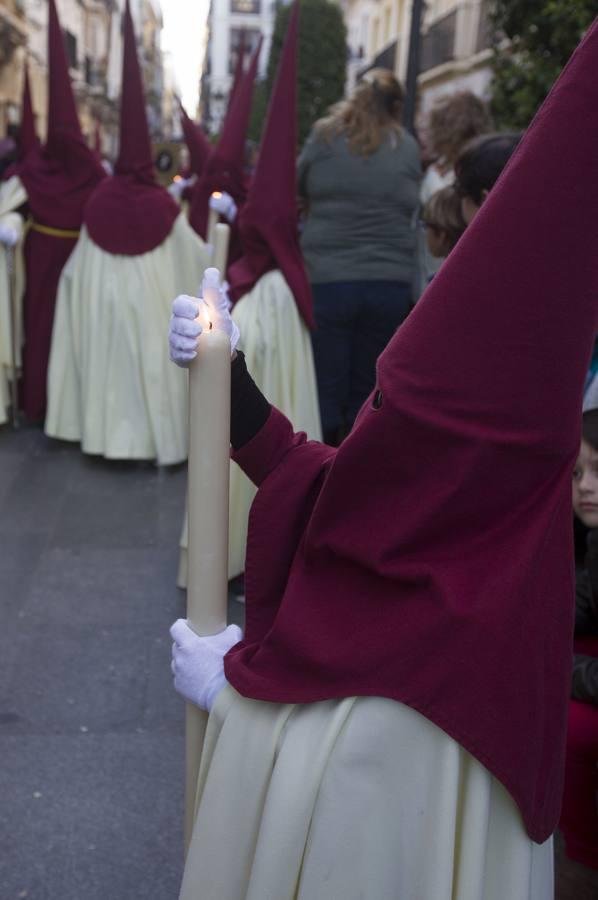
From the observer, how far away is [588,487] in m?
2.32

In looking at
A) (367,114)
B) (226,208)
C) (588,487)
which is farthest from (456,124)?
(588,487)

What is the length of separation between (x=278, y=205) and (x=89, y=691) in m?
1.72

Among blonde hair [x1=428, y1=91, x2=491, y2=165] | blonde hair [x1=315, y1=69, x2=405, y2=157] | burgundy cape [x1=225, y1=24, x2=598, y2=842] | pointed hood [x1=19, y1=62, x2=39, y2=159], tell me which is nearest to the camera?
burgundy cape [x1=225, y1=24, x2=598, y2=842]

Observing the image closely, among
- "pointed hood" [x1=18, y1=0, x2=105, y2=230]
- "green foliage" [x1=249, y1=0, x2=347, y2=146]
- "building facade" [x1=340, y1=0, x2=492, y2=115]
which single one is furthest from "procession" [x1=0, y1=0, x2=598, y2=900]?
"green foliage" [x1=249, y1=0, x2=347, y2=146]

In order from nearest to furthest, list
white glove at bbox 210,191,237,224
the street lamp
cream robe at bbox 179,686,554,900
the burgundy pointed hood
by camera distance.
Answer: cream robe at bbox 179,686,554,900 → white glove at bbox 210,191,237,224 → the burgundy pointed hood → the street lamp

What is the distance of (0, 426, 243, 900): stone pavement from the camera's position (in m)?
2.44

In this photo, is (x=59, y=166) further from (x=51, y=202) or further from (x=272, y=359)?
(x=272, y=359)

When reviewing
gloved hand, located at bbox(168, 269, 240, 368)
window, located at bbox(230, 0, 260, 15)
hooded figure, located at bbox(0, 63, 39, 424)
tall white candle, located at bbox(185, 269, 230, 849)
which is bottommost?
hooded figure, located at bbox(0, 63, 39, 424)

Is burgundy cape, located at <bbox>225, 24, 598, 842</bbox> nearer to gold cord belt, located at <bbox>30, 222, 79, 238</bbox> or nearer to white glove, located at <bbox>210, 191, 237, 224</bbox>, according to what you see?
white glove, located at <bbox>210, 191, 237, 224</bbox>

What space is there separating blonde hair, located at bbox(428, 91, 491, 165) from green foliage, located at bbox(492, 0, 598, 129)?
4.72 ft

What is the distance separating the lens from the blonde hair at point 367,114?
4.03 metres

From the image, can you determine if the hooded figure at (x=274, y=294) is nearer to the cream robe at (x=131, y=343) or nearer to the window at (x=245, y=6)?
the cream robe at (x=131, y=343)

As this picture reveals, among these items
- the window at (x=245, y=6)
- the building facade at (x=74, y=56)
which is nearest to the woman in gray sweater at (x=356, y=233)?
the building facade at (x=74, y=56)

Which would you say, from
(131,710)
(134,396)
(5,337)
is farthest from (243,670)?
(5,337)
